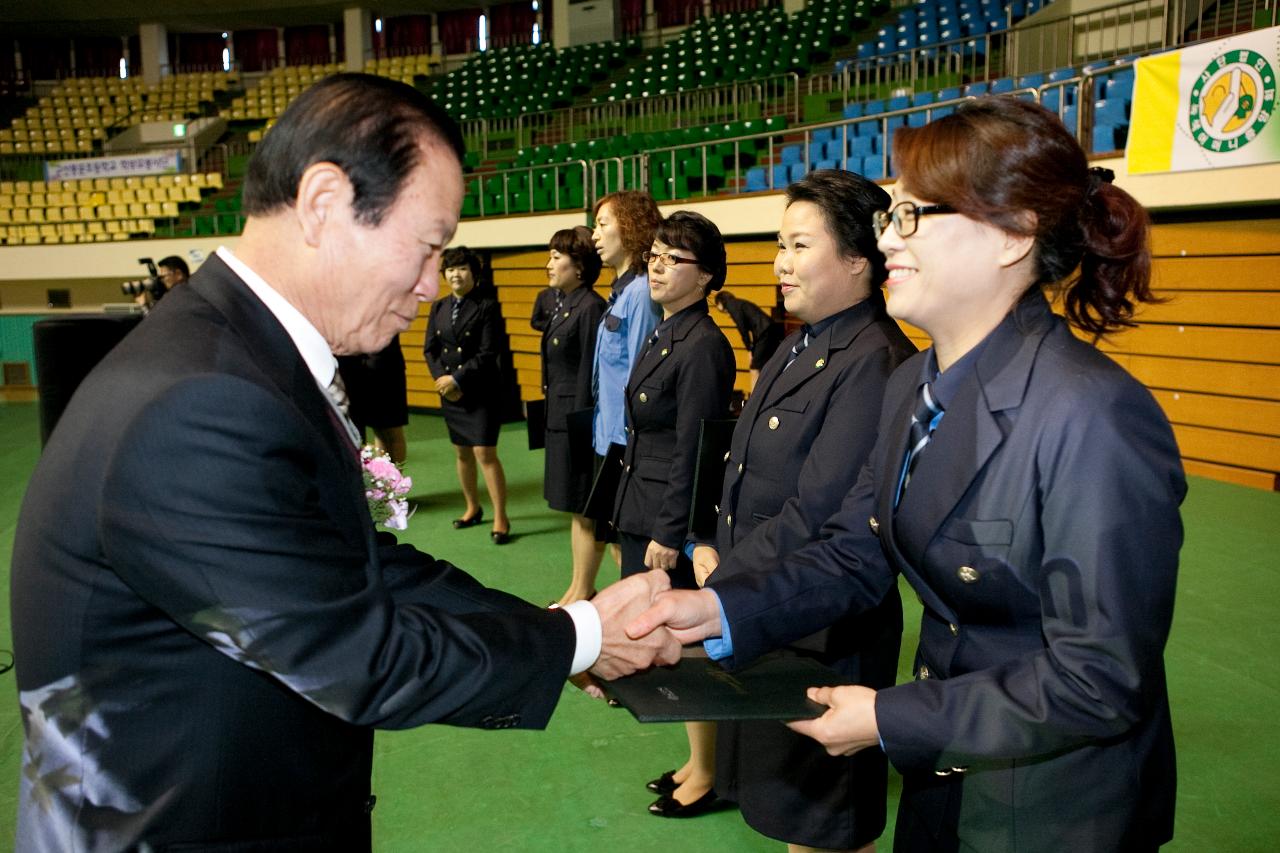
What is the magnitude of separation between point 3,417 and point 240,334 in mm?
13848

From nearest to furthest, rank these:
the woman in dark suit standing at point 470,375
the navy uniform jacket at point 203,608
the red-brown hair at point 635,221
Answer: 1. the navy uniform jacket at point 203,608
2. the red-brown hair at point 635,221
3. the woman in dark suit standing at point 470,375

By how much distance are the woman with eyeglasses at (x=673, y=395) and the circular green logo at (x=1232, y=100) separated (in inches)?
162

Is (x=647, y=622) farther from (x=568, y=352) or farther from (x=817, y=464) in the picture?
(x=568, y=352)

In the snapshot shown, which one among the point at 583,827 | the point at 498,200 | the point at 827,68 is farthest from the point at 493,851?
the point at 827,68

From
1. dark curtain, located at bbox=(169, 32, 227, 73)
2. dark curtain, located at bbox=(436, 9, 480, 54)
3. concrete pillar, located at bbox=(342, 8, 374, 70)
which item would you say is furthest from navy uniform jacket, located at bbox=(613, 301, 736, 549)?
dark curtain, located at bbox=(169, 32, 227, 73)

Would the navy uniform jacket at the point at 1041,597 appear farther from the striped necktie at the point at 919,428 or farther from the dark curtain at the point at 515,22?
the dark curtain at the point at 515,22

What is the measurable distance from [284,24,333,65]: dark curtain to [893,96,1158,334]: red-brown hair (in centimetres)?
2612

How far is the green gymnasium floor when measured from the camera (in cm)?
288

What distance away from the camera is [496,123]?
17875 mm

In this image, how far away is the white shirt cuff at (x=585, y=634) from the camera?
1513 mm

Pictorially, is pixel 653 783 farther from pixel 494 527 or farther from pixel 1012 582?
pixel 494 527

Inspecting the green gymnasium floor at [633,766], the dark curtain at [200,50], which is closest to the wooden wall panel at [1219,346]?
the green gymnasium floor at [633,766]

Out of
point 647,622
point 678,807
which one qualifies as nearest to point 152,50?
point 678,807

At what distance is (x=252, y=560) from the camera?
3.53 feet
